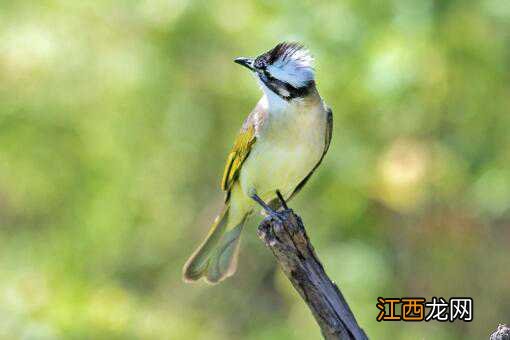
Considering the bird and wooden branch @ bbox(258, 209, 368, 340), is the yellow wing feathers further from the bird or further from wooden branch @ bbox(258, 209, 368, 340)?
wooden branch @ bbox(258, 209, 368, 340)

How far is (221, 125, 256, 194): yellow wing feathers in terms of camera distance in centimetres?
493

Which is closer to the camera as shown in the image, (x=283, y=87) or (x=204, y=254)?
(x=283, y=87)

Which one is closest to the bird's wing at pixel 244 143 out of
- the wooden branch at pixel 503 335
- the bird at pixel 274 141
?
the bird at pixel 274 141

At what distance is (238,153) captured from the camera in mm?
5031

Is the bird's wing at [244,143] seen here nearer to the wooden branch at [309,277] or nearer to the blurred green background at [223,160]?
the wooden branch at [309,277]

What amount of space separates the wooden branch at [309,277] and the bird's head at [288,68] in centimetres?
84

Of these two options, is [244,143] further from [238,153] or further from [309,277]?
[309,277]

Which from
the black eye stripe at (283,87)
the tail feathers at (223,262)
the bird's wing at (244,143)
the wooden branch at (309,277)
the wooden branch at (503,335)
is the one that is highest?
the black eye stripe at (283,87)

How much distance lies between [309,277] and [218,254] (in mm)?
1418

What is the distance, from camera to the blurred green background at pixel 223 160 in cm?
687

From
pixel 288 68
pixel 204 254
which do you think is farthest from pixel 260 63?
pixel 204 254

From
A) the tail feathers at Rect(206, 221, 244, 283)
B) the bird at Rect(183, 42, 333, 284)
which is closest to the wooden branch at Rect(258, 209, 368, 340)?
the bird at Rect(183, 42, 333, 284)

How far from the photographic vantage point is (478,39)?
22.6 feet

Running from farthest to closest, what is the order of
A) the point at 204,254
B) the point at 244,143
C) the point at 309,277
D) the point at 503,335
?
the point at 204,254
the point at 244,143
the point at 309,277
the point at 503,335
